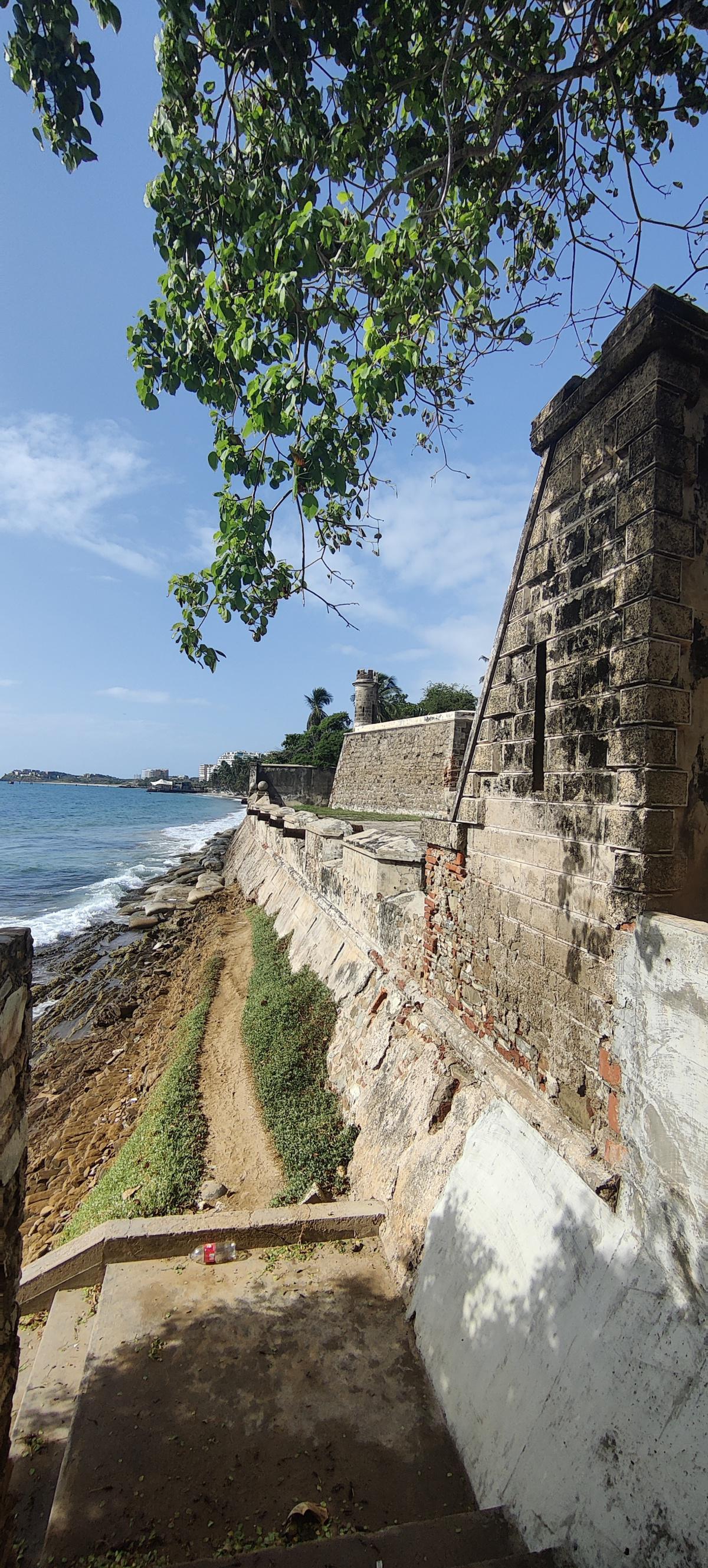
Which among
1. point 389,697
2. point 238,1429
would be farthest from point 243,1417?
point 389,697

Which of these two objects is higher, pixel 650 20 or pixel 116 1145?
pixel 650 20

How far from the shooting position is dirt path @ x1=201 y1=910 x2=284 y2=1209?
5.26m

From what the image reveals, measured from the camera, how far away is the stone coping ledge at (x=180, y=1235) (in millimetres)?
4121

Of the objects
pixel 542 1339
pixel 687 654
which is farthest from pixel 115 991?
pixel 687 654

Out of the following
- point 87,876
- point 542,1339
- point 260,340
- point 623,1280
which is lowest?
point 87,876

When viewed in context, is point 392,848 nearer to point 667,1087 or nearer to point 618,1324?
point 667,1087

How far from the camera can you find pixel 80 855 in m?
36.5

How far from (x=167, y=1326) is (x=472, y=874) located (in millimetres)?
3087

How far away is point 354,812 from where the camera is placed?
1005 inches

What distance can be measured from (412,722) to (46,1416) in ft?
66.3

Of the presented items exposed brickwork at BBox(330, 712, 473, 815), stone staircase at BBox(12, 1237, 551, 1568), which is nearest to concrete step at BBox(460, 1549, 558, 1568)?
stone staircase at BBox(12, 1237, 551, 1568)

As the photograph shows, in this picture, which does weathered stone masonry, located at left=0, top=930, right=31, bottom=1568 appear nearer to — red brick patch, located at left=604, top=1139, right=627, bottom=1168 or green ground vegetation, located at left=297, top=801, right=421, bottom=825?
red brick patch, located at left=604, top=1139, right=627, bottom=1168

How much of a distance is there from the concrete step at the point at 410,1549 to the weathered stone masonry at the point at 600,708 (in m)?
1.41

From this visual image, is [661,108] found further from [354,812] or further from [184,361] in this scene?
[354,812]
